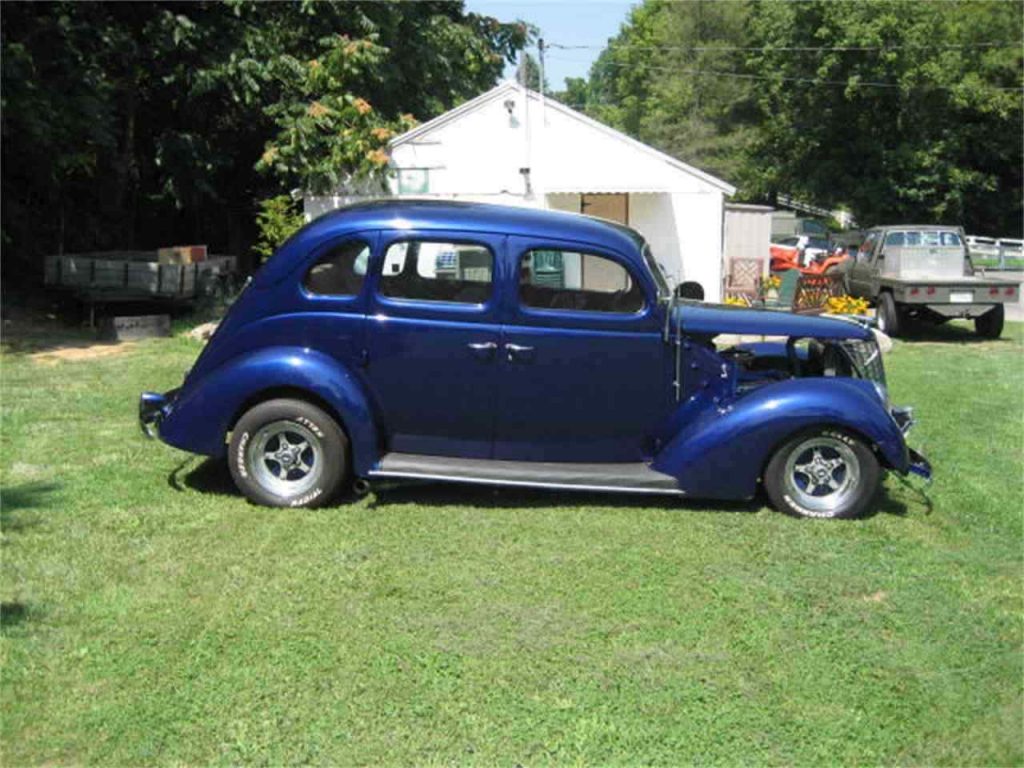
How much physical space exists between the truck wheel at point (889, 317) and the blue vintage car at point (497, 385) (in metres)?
10.2

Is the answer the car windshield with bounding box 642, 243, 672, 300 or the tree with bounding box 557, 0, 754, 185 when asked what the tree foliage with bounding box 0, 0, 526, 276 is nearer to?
the car windshield with bounding box 642, 243, 672, 300

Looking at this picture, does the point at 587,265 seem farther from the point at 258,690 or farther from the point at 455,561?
the point at 258,690

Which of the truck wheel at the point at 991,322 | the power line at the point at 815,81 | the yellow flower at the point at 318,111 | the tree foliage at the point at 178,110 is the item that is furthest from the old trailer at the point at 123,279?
the power line at the point at 815,81

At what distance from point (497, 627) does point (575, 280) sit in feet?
7.98

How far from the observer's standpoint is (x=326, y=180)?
17344 millimetres

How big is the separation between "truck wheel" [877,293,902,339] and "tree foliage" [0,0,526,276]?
27.6 ft

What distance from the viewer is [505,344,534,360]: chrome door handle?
6062 millimetres

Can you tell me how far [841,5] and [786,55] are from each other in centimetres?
405

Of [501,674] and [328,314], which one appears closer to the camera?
[501,674]

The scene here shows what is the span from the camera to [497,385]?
611 cm

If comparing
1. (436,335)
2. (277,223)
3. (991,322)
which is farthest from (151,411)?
(991,322)

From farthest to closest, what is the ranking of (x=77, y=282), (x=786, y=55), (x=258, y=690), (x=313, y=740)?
(x=786, y=55), (x=77, y=282), (x=258, y=690), (x=313, y=740)

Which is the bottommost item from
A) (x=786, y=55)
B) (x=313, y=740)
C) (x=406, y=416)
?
Result: (x=313, y=740)

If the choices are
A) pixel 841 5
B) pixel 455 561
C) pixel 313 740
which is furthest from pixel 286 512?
pixel 841 5
